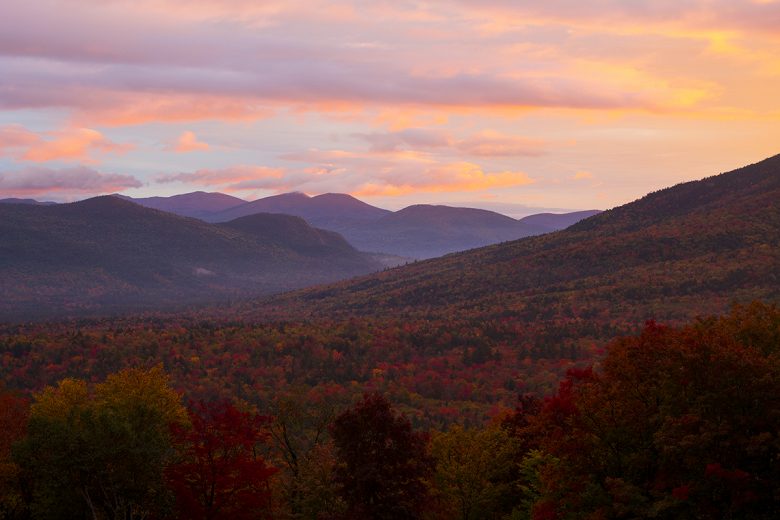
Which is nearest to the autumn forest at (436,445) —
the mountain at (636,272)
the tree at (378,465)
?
the tree at (378,465)

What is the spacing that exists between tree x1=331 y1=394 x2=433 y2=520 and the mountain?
305ft

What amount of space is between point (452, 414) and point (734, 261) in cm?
8223

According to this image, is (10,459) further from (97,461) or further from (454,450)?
(454,450)

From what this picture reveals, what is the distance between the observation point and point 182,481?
3978 centimetres

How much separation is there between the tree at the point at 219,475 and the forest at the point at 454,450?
101 mm

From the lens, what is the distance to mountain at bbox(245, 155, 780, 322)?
132m

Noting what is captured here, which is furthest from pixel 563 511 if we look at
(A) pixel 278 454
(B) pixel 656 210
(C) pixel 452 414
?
(B) pixel 656 210

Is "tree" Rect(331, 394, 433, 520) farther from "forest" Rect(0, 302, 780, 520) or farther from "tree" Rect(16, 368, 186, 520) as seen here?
"tree" Rect(16, 368, 186, 520)

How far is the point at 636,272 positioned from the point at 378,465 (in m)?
129

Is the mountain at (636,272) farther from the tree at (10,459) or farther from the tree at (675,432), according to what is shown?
the tree at (10,459)

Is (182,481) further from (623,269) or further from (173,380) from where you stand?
(623,269)

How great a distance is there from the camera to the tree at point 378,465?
32.9 m

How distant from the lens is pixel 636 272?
15312 cm

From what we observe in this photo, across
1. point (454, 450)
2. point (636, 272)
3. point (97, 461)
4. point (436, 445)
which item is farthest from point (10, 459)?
point (636, 272)
